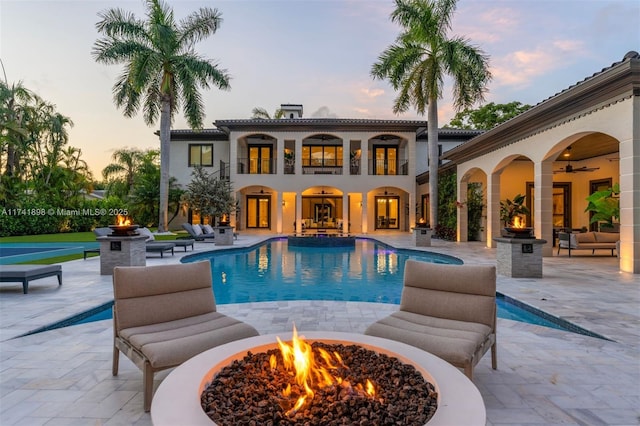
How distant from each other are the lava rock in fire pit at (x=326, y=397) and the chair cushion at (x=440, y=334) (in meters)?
0.56

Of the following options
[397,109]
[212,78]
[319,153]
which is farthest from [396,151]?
[212,78]

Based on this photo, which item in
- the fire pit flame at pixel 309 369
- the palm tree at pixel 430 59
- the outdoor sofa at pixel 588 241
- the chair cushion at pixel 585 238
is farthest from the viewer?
the palm tree at pixel 430 59

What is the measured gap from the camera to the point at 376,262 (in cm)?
1176

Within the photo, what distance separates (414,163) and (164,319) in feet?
Answer: 70.1

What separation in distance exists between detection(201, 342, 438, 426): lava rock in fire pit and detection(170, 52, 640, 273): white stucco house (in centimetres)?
892

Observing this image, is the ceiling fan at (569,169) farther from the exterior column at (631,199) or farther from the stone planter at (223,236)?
the stone planter at (223,236)

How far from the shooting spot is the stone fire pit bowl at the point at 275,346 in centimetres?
165

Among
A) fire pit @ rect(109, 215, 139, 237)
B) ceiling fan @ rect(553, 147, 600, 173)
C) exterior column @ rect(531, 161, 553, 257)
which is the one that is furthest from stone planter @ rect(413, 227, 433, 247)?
fire pit @ rect(109, 215, 139, 237)

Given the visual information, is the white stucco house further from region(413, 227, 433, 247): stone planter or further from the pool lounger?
the pool lounger

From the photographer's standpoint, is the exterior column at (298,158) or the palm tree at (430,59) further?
the exterior column at (298,158)

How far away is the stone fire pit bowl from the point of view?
64.8 inches

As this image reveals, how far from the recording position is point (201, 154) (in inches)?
968

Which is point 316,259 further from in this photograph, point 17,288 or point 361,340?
point 361,340

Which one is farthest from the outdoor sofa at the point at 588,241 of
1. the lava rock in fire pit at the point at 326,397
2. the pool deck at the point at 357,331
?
the lava rock in fire pit at the point at 326,397
